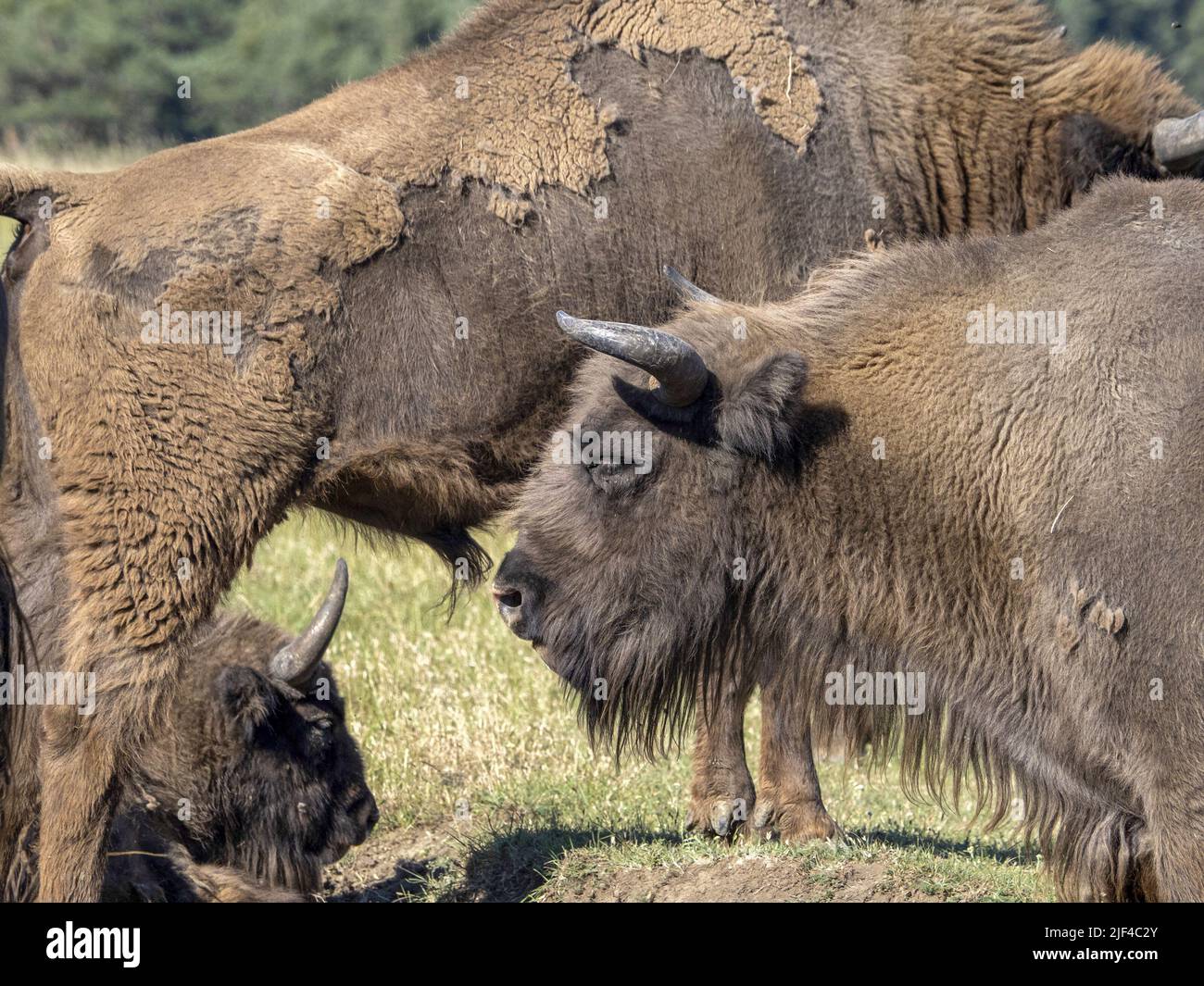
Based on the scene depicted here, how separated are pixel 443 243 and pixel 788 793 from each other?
2715 mm

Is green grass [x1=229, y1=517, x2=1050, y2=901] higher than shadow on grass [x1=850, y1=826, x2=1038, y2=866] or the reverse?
higher

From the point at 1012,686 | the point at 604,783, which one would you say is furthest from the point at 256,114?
the point at 1012,686

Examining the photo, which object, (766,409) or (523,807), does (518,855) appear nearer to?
(523,807)

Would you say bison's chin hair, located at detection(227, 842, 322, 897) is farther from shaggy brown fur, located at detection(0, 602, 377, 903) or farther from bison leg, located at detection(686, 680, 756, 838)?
bison leg, located at detection(686, 680, 756, 838)

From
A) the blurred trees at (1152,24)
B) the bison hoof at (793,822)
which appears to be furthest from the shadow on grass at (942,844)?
the blurred trees at (1152,24)

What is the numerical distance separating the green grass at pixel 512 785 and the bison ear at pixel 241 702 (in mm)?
774

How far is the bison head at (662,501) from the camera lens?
16.1 feet

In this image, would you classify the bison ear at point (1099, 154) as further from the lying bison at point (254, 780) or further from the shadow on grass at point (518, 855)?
the lying bison at point (254, 780)

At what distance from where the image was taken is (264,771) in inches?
273

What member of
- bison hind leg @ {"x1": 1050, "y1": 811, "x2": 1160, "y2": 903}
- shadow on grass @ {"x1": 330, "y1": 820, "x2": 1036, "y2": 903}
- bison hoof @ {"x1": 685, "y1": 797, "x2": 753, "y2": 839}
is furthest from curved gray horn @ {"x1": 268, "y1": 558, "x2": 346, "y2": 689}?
bison hind leg @ {"x1": 1050, "y1": 811, "x2": 1160, "y2": 903}

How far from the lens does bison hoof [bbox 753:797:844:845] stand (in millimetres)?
6316

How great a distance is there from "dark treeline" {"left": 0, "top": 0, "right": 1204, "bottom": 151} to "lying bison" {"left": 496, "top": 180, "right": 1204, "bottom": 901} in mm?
25533

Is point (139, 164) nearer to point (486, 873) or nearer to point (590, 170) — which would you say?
point (590, 170)

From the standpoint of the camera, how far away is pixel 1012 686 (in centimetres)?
493
